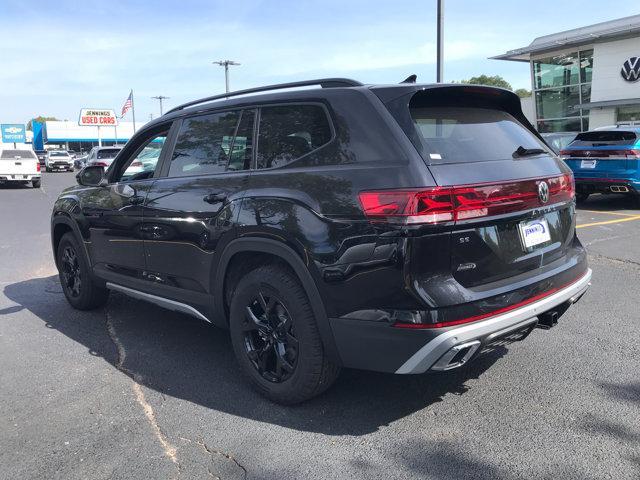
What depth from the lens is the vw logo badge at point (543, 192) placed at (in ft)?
10.4

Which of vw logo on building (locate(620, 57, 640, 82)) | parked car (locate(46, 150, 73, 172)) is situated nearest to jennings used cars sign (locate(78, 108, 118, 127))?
parked car (locate(46, 150, 73, 172))

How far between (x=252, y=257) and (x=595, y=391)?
2.26 meters

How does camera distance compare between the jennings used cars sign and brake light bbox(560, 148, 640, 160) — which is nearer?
brake light bbox(560, 148, 640, 160)

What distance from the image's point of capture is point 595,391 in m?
3.47

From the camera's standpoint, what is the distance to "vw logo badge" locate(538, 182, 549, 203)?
3178 millimetres

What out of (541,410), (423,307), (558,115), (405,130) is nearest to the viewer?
(423,307)

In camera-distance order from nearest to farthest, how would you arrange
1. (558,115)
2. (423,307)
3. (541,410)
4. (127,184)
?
(423,307)
(541,410)
(127,184)
(558,115)

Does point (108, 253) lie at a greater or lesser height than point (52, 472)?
greater

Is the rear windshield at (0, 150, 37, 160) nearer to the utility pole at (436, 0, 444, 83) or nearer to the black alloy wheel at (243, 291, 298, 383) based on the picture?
the utility pole at (436, 0, 444, 83)

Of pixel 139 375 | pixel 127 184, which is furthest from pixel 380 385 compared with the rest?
pixel 127 184

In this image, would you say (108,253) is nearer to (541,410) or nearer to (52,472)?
(52,472)

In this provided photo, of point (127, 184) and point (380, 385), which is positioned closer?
point (380, 385)

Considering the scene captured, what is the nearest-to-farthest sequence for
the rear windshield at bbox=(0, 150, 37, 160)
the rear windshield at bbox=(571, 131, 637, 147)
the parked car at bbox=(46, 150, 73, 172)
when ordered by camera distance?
the rear windshield at bbox=(571, 131, 637, 147)
the rear windshield at bbox=(0, 150, 37, 160)
the parked car at bbox=(46, 150, 73, 172)

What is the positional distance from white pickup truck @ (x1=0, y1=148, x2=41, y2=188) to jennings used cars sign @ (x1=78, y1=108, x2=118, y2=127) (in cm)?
3216
